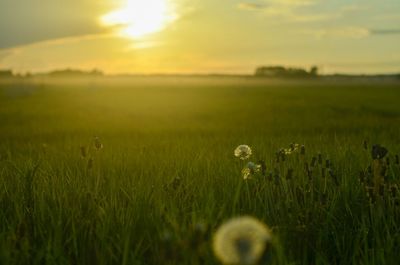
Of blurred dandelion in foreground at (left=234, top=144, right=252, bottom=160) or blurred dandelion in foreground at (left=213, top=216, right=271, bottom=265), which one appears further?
blurred dandelion in foreground at (left=234, top=144, right=252, bottom=160)

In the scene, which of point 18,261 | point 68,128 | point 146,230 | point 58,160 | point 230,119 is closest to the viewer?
point 18,261

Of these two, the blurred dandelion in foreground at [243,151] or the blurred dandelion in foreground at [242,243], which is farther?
the blurred dandelion in foreground at [243,151]

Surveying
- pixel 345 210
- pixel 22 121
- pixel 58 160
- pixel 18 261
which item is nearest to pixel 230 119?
pixel 22 121

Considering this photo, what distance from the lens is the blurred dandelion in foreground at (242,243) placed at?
152 cm

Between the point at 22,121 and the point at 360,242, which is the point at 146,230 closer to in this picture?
the point at 360,242

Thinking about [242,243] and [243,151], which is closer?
[242,243]

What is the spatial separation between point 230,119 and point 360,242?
52.7 ft

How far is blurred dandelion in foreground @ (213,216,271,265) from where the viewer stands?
4.98ft

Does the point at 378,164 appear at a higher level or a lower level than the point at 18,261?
higher

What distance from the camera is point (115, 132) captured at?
14852mm

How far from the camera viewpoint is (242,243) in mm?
1562

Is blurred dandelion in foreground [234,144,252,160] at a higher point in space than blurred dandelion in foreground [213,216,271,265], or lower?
lower

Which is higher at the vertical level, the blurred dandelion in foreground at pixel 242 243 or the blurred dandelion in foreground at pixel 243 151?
the blurred dandelion in foreground at pixel 242 243

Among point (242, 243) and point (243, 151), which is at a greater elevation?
point (242, 243)
